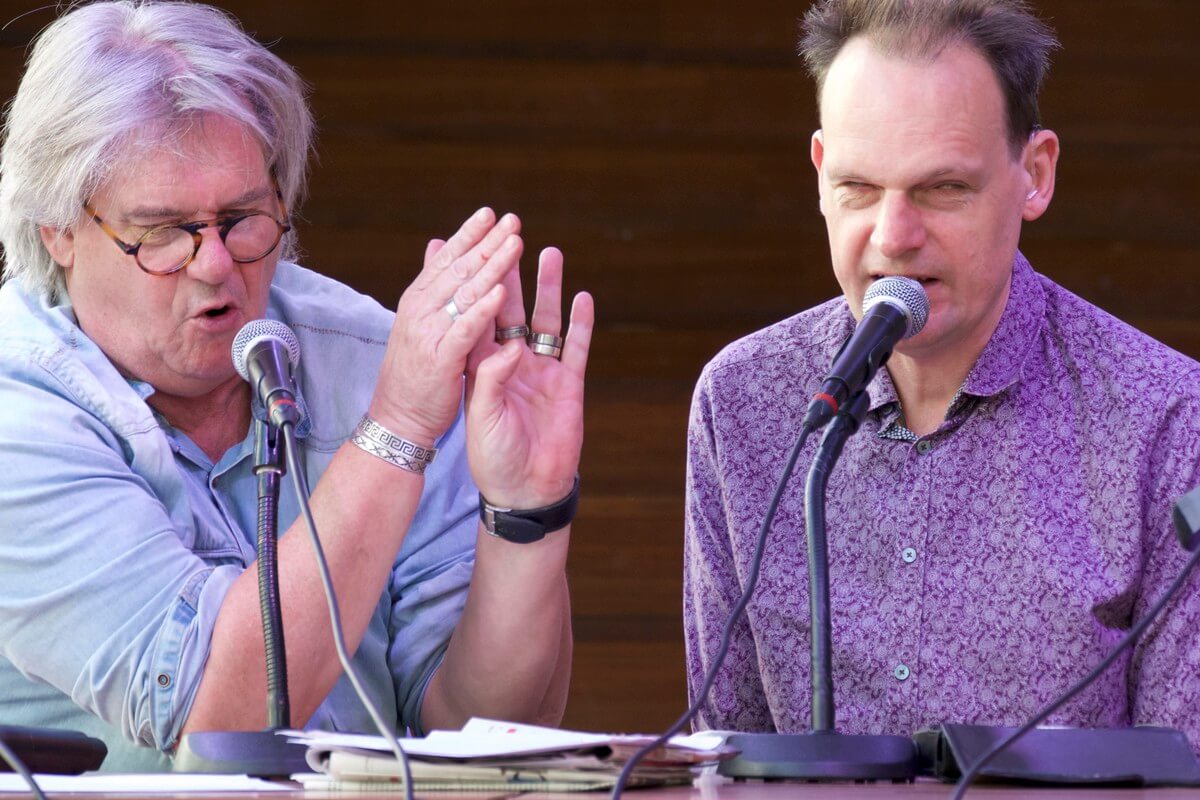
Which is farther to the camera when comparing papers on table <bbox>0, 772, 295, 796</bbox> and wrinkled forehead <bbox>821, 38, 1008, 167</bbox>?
wrinkled forehead <bbox>821, 38, 1008, 167</bbox>

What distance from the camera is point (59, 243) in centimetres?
201

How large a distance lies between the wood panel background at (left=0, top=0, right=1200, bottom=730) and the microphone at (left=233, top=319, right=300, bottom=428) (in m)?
2.37

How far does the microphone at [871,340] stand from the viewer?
1454 millimetres

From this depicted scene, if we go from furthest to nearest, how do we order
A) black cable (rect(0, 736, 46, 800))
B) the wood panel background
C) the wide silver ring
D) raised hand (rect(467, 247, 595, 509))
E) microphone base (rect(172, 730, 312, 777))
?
the wood panel background → the wide silver ring → raised hand (rect(467, 247, 595, 509)) → microphone base (rect(172, 730, 312, 777)) → black cable (rect(0, 736, 46, 800))

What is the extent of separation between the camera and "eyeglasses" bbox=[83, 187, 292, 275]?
6.26 ft

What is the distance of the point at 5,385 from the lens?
1901 mm

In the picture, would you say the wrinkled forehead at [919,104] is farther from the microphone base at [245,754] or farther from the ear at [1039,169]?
the microphone base at [245,754]

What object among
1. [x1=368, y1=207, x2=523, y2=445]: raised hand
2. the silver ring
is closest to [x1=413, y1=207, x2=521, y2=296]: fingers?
[x1=368, y1=207, x2=523, y2=445]: raised hand

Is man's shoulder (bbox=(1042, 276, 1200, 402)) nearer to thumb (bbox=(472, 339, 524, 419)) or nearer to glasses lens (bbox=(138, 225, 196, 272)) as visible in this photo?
thumb (bbox=(472, 339, 524, 419))

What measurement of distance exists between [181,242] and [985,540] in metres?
1.07

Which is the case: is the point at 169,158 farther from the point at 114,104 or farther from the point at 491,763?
the point at 491,763

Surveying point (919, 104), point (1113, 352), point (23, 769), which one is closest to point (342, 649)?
point (23, 769)

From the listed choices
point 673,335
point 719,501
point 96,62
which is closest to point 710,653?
point 719,501

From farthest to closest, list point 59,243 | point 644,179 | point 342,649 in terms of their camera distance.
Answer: point 644,179
point 59,243
point 342,649
